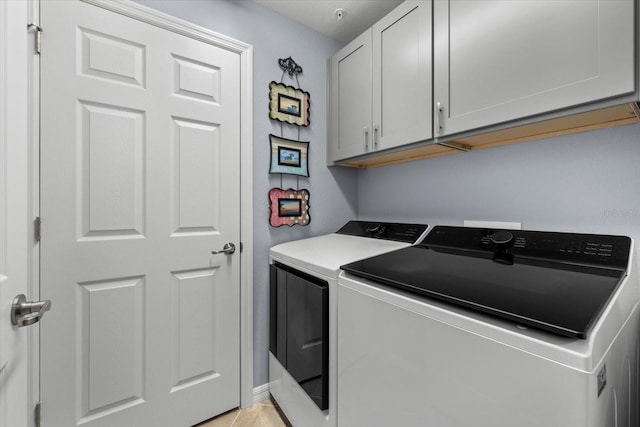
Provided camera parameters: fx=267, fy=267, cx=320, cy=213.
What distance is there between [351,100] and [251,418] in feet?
6.99

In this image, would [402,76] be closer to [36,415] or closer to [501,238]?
[501,238]

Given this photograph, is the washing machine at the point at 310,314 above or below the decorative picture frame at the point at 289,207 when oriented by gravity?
below

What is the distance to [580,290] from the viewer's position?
2.38ft

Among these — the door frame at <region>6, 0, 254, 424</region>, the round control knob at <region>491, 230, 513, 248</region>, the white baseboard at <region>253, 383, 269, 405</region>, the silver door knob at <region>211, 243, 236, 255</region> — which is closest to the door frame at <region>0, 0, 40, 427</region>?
the door frame at <region>6, 0, 254, 424</region>

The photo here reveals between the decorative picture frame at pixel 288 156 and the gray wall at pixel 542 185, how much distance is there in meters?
0.75

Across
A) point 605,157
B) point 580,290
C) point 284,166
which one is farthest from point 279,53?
point 580,290

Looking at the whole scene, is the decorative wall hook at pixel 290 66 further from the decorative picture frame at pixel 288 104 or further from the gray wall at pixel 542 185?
the gray wall at pixel 542 185

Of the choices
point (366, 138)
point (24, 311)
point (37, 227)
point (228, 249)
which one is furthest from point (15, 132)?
point (366, 138)

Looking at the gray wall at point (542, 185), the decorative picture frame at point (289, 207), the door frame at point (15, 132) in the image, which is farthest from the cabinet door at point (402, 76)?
the door frame at point (15, 132)

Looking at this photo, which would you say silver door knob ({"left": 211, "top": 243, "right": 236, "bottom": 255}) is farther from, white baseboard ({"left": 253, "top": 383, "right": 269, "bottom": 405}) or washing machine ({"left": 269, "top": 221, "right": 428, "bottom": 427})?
white baseboard ({"left": 253, "top": 383, "right": 269, "bottom": 405})

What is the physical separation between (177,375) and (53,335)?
61cm

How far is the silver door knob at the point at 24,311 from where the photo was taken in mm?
638

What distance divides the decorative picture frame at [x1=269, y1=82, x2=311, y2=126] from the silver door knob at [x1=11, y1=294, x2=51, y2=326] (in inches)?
58.4

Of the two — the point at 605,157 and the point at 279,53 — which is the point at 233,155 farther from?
the point at 605,157
